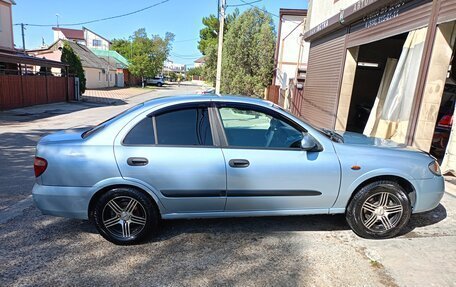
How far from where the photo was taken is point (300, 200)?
3646 mm

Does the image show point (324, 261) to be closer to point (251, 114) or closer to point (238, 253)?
point (238, 253)

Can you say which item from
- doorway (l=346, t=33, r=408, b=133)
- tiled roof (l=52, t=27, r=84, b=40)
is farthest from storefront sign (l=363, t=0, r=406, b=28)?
tiled roof (l=52, t=27, r=84, b=40)

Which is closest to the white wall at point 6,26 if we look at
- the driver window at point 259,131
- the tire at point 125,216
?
the tire at point 125,216

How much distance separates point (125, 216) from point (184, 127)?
1133 mm

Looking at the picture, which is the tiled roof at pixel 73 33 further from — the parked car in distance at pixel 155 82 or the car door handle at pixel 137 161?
the car door handle at pixel 137 161

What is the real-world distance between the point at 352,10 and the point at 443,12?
3.43 m

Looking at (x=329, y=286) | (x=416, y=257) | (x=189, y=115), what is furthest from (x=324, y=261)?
(x=189, y=115)

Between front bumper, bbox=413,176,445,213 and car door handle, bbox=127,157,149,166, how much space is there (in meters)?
2.98

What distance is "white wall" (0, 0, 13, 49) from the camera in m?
23.5

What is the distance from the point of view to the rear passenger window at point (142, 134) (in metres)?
3.45

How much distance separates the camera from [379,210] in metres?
3.72

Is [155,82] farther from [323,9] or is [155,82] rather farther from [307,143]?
[307,143]

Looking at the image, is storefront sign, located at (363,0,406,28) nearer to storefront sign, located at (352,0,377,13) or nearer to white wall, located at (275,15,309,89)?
storefront sign, located at (352,0,377,13)

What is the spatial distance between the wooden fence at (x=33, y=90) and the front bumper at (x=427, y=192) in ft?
61.2
